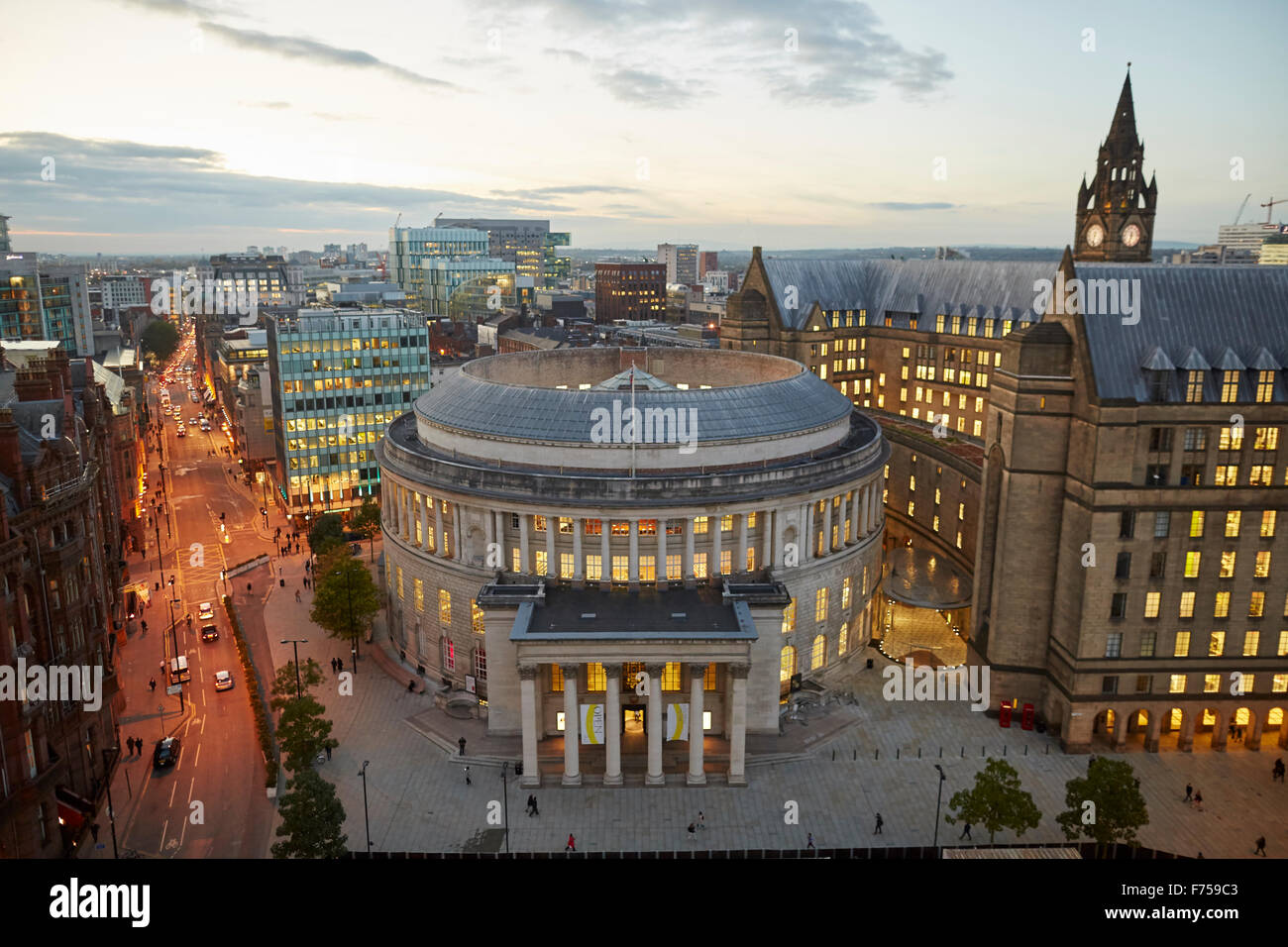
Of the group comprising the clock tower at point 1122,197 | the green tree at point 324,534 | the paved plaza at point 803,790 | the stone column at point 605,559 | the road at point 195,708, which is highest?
the clock tower at point 1122,197

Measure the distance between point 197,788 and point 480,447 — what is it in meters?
34.8

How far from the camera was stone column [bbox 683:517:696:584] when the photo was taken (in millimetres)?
72750

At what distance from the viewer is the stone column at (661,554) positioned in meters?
72.5

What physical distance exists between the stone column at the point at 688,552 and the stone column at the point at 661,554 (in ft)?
6.03

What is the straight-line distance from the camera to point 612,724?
208ft

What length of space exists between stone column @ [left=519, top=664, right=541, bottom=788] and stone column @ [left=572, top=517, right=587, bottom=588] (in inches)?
436

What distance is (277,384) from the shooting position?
13525cm

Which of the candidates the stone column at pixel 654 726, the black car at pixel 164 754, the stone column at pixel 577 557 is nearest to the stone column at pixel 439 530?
the stone column at pixel 577 557

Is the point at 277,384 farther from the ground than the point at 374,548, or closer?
farther from the ground

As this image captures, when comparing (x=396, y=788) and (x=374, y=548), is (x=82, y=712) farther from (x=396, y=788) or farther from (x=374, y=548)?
(x=374, y=548)

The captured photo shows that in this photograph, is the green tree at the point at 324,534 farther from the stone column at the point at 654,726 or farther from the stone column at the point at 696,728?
the stone column at the point at 696,728

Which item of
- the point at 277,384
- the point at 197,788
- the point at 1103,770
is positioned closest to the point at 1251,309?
the point at 1103,770

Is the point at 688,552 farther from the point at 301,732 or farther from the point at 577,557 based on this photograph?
the point at 301,732
